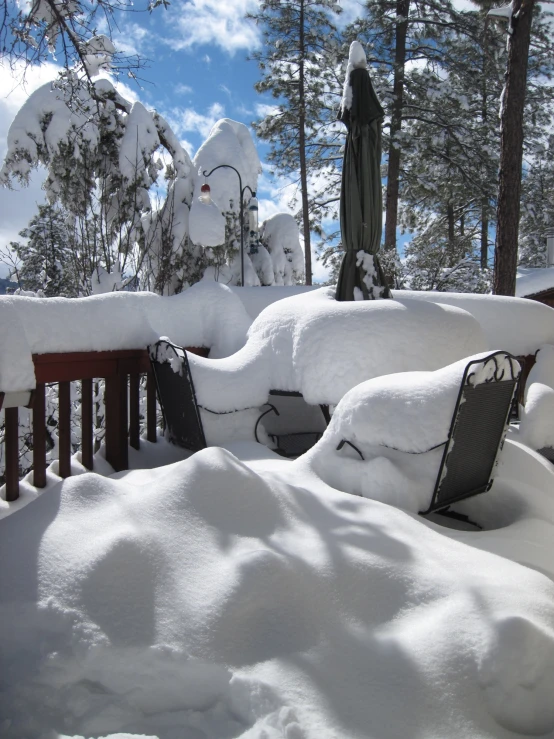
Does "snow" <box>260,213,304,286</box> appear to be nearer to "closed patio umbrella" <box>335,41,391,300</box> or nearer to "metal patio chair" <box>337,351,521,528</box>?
"closed patio umbrella" <box>335,41,391,300</box>

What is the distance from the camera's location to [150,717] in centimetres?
136

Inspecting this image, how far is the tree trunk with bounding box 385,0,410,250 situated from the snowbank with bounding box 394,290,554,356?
250 inches

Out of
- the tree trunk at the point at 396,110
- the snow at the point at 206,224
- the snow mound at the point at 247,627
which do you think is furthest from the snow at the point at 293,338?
the tree trunk at the point at 396,110

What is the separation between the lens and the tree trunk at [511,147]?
6.84m

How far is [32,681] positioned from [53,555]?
15.9 inches

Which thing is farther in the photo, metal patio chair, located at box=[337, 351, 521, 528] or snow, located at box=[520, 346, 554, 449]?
snow, located at box=[520, 346, 554, 449]

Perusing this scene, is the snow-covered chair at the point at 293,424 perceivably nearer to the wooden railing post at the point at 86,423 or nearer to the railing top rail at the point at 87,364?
the railing top rail at the point at 87,364

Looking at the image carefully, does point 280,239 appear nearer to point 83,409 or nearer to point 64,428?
point 83,409

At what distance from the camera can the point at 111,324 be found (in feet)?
11.8

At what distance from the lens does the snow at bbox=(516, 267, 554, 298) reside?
13.3 meters

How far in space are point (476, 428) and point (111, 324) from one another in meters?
2.32

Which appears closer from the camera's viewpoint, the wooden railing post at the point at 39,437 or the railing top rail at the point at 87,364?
the wooden railing post at the point at 39,437

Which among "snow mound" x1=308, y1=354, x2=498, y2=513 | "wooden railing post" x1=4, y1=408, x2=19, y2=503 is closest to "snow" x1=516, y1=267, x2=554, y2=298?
"snow mound" x1=308, y1=354, x2=498, y2=513

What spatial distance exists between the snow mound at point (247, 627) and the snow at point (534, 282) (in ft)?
40.8
